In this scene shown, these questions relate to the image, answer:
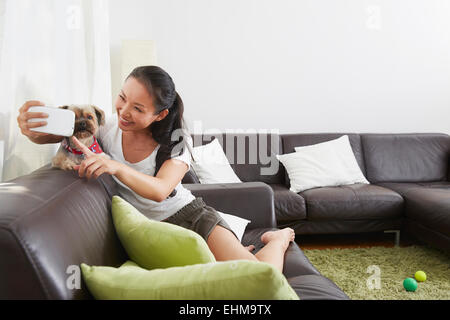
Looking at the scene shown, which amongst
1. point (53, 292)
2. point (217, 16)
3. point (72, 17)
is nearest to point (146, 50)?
point (217, 16)

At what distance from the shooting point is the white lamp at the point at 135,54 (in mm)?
2895

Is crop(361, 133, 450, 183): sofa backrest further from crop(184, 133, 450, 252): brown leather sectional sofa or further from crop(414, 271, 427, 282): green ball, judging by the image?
crop(414, 271, 427, 282): green ball

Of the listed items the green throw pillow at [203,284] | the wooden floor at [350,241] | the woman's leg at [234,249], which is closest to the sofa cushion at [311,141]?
the wooden floor at [350,241]

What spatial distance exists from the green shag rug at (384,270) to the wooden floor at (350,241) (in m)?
0.11

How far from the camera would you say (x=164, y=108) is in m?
1.33

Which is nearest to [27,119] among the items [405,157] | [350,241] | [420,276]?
[420,276]

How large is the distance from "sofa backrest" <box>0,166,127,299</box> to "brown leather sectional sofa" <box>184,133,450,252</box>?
4.51 feet

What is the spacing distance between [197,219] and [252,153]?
174cm

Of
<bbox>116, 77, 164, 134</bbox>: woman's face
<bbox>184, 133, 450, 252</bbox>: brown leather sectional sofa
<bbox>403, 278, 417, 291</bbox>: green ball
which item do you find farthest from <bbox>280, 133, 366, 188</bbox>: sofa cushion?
<bbox>116, 77, 164, 134</bbox>: woman's face

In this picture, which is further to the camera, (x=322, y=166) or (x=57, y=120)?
(x=322, y=166)

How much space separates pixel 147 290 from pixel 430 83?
3690mm

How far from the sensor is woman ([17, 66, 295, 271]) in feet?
4.11

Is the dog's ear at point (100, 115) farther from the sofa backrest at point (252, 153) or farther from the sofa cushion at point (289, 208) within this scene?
the sofa backrest at point (252, 153)

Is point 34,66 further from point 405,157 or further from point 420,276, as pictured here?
point 405,157
